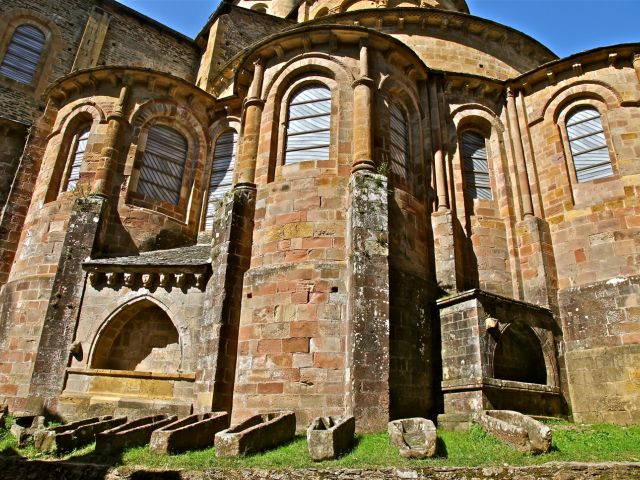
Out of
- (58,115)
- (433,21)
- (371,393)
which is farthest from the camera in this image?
(433,21)

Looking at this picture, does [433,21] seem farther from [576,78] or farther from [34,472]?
[34,472]

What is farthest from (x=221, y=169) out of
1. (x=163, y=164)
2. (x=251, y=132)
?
(x=251, y=132)

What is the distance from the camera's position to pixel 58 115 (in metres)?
15.6

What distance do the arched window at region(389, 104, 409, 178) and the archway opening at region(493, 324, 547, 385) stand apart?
4.58 m

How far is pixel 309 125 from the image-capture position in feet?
41.7

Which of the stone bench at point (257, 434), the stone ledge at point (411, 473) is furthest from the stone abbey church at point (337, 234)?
the stone ledge at point (411, 473)

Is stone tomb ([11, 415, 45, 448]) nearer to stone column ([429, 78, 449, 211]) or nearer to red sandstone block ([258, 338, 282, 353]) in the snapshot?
red sandstone block ([258, 338, 282, 353])

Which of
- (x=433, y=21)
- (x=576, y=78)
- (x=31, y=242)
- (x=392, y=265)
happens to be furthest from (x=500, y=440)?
(x=433, y=21)

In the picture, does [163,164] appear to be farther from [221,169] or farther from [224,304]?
[224,304]

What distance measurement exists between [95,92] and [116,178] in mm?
3222

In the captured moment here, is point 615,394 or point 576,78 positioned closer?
point 615,394

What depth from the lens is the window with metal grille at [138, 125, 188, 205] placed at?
48.0 ft

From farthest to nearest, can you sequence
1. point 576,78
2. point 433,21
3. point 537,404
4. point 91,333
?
point 433,21
point 576,78
point 91,333
point 537,404

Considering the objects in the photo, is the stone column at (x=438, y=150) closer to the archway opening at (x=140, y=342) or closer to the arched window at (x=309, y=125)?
the arched window at (x=309, y=125)
